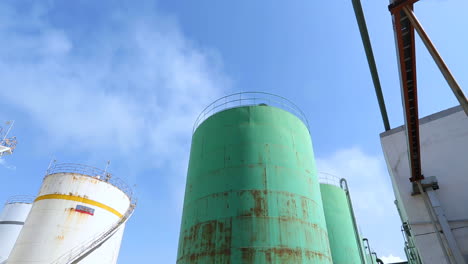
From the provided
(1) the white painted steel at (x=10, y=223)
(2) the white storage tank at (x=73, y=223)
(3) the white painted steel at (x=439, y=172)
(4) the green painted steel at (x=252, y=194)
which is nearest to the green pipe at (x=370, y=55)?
(3) the white painted steel at (x=439, y=172)

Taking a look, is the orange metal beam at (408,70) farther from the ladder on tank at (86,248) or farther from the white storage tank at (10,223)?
the white storage tank at (10,223)

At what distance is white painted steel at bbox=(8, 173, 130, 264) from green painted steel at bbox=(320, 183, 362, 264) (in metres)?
14.5

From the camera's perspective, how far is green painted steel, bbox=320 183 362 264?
17469mm

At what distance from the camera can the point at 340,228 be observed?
1850 cm

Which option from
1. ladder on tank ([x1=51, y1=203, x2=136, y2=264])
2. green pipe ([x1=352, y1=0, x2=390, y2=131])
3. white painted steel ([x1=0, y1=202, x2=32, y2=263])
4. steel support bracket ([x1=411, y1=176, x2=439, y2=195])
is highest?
green pipe ([x1=352, y1=0, x2=390, y2=131])

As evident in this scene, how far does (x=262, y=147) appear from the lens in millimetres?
10516

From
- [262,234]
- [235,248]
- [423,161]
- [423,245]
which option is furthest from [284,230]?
[423,161]

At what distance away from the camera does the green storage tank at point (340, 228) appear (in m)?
17.3

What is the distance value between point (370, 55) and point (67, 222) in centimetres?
1877

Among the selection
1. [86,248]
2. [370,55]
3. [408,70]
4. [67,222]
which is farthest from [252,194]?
[67,222]

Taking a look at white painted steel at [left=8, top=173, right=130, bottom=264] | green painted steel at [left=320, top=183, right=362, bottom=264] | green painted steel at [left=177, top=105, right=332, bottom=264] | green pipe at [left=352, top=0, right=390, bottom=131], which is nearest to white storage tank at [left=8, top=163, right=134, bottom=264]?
white painted steel at [left=8, top=173, right=130, bottom=264]

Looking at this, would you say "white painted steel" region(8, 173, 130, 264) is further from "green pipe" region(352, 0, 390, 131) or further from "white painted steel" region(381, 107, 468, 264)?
"green pipe" region(352, 0, 390, 131)

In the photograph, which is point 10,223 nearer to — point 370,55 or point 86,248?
point 86,248

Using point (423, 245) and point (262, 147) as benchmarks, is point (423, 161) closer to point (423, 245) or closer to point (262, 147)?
point (423, 245)
